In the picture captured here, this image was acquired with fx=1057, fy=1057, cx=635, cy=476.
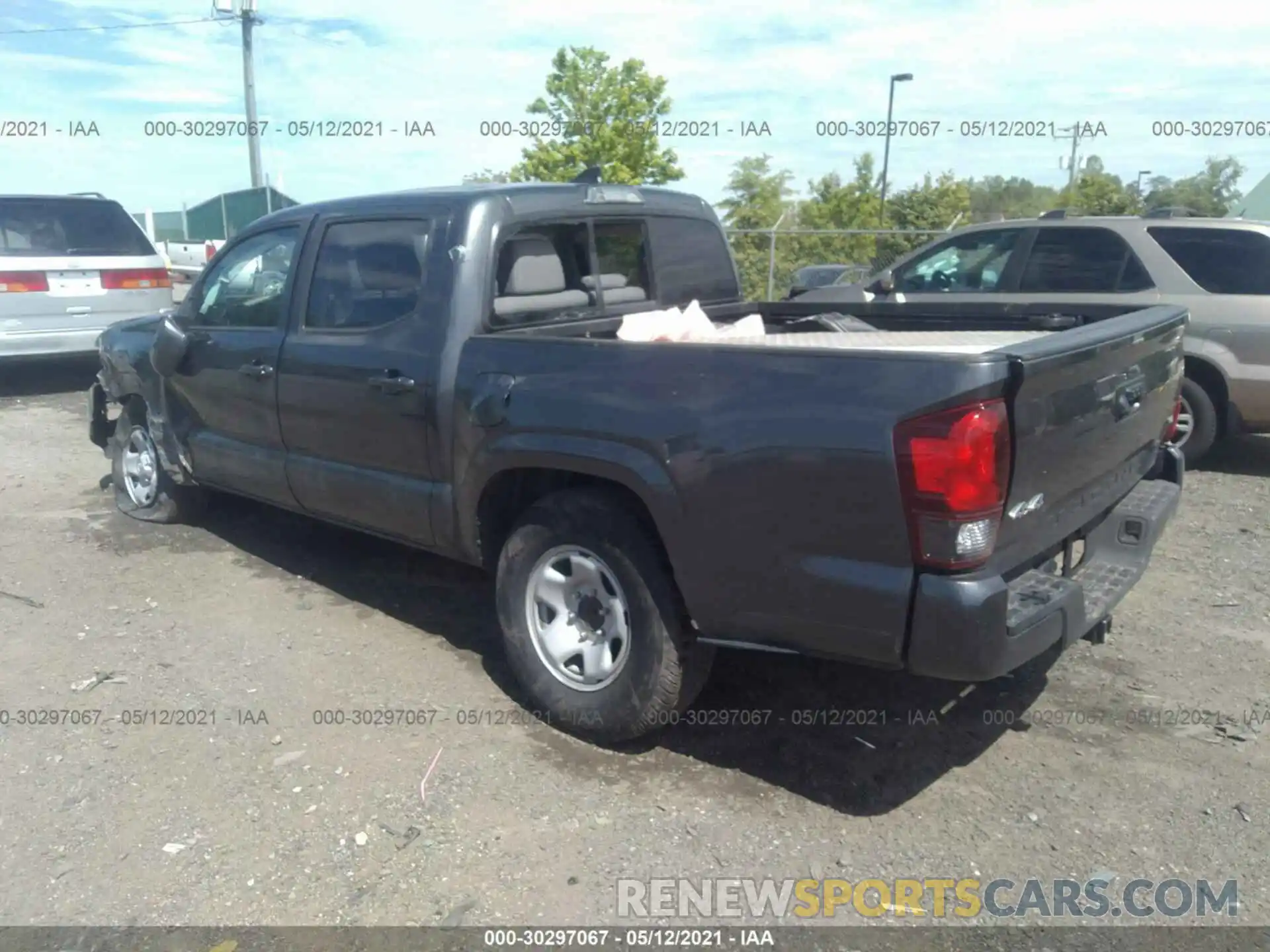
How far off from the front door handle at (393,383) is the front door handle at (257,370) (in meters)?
0.87

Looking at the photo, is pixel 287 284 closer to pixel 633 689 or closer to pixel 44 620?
pixel 44 620

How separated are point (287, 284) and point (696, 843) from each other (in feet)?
10.1

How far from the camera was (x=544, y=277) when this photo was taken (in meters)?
4.30

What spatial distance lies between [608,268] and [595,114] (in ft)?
53.2

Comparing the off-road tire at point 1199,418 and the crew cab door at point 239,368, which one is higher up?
the crew cab door at point 239,368

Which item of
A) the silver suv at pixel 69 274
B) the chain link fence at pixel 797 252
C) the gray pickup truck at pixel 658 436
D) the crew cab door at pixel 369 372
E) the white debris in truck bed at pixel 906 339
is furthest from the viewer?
the chain link fence at pixel 797 252

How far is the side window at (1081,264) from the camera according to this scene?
7285 millimetres

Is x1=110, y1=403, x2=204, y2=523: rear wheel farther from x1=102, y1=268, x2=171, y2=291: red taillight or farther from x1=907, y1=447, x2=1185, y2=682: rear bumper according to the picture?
x1=907, y1=447, x2=1185, y2=682: rear bumper

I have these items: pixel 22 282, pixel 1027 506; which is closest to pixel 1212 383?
pixel 1027 506

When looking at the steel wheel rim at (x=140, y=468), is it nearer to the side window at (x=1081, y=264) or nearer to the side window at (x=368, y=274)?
the side window at (x=368, y=274)

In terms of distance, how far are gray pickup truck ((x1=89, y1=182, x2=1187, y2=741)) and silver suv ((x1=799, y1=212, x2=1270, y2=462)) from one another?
2819 millimetres

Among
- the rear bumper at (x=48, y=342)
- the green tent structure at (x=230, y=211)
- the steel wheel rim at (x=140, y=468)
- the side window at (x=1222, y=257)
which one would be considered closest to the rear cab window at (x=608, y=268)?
the steel wheel rim at (x=140, y=468)

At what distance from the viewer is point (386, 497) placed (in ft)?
14.2

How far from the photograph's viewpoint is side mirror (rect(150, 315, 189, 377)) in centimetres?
542
